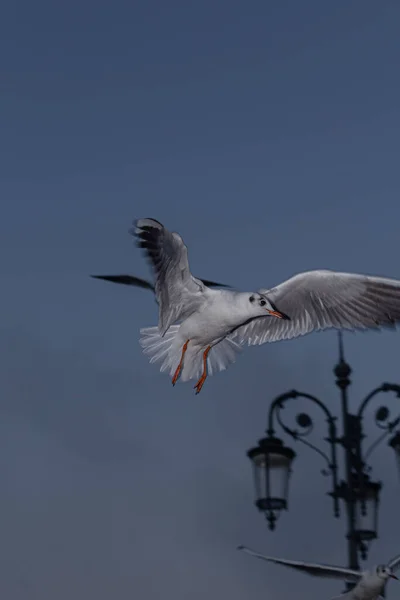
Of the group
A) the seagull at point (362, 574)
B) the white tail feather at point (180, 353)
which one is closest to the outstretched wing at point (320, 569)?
the seagull at point (362, 574)

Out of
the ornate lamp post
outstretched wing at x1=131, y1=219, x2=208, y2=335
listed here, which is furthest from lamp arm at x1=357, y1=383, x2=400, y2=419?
outstretched wing at x1=131, y1=219, x2=208, y2=335

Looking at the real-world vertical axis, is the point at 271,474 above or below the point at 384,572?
above

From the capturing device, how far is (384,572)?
10133 mm

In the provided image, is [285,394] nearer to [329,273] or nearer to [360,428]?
[360,428]

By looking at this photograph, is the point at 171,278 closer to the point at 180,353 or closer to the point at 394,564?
the point at 180,353

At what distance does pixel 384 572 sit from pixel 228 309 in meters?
2.96

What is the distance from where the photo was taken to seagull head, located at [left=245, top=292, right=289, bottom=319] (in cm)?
858

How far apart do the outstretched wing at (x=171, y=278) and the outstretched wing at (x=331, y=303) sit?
3.46 feet

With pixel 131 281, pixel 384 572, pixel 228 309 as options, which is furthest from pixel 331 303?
pixel 384 572

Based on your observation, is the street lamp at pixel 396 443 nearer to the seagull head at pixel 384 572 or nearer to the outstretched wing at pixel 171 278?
the seagull head at pixel 384 572

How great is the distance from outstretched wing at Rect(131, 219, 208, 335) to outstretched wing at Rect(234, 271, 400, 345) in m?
1.05

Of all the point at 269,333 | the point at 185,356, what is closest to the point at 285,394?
the point at 269,333

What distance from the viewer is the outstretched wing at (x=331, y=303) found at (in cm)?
990

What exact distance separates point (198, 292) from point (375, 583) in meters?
3.06
